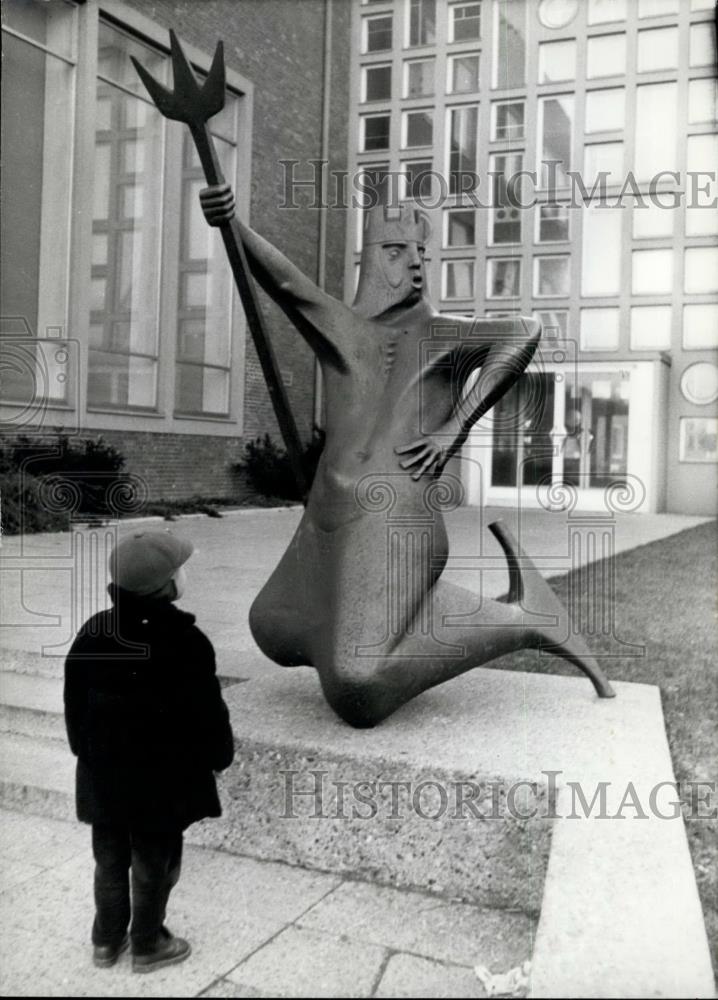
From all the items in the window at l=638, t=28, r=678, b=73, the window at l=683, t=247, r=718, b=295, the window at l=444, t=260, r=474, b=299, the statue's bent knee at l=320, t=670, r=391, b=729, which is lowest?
the statue's bent knee at l=320, t=670, r=391, b=729

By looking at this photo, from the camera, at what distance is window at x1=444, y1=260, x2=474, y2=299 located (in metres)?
10.8

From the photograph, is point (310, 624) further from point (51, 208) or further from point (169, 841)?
point (51, 208)

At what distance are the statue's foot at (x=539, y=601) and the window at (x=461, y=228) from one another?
6626mm

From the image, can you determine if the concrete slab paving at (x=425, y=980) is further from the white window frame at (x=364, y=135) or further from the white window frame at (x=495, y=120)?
the white window frame at (x=364, y=135)

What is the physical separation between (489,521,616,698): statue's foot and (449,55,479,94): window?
2085 millimetres

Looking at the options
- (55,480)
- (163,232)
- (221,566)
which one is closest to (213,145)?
(221,566)

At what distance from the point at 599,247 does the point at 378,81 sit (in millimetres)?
10519

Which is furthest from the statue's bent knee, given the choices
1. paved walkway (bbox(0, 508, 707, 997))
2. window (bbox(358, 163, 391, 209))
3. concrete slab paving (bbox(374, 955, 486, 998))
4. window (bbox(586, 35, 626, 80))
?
window (bbox(586, 35, 626, 80))

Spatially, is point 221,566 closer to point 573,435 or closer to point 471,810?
point 471,810

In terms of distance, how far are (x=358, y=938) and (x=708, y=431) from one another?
18.2 m

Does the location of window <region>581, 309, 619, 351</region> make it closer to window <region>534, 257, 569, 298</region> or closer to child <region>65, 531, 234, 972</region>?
window <region>534, 257, 569, 298</region>

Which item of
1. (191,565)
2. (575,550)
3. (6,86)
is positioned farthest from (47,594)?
(6,86)

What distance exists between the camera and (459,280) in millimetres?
11922

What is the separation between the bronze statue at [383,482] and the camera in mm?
3043
